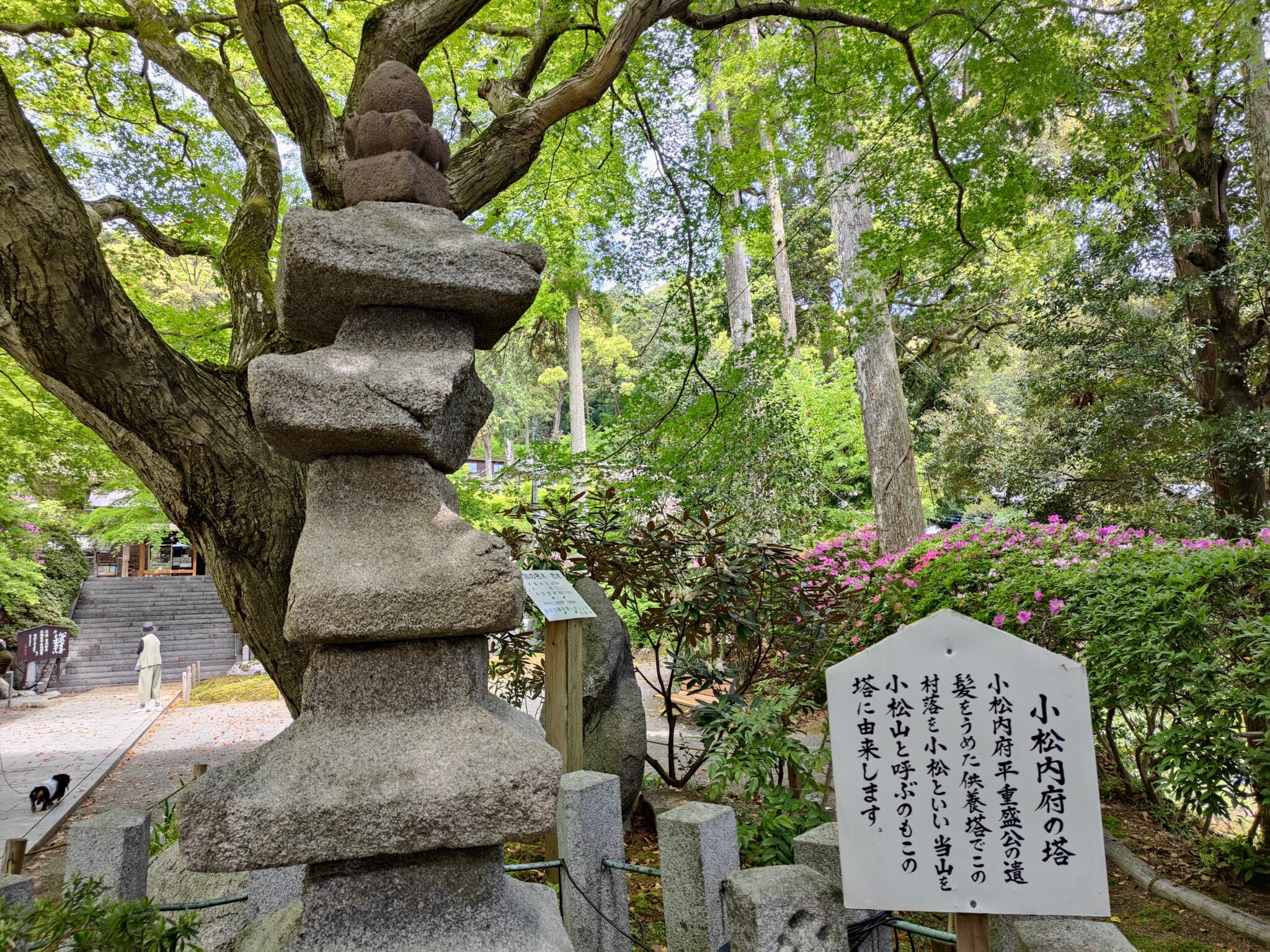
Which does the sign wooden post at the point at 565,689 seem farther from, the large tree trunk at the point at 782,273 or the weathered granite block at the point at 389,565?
the large tree trunk at the point at 782,273

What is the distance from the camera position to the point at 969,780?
175cm

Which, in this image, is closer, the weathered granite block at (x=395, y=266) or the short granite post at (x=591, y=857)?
the weathered granite block at (x=395, y=266)

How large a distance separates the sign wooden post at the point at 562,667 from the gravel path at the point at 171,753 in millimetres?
3461

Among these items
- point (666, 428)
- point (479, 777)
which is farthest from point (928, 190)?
point (479, 777)

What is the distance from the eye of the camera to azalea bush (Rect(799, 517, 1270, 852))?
361 centimetres

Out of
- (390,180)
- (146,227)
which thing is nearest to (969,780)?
(390,180)

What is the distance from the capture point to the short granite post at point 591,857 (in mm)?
Result: 2643

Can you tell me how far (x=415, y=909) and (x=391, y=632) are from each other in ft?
2.39

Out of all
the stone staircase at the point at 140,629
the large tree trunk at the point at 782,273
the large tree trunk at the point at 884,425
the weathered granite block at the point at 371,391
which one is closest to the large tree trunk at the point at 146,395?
the weathered granite block at the point at 371,391

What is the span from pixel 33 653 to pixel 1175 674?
1899cm

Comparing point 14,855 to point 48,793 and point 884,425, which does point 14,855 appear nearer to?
point 48,793

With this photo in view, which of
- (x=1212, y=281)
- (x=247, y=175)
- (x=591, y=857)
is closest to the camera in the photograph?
(x=591, y=857)

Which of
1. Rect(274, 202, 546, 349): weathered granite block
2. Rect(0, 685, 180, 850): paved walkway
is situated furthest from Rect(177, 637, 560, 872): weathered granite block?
Rect(0, 685, 180, 850): paved walkway

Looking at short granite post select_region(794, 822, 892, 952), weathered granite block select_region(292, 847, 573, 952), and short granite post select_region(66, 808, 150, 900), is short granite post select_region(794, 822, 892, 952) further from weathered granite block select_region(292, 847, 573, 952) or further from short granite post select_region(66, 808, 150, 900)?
short granite post select_region(66, 808, 150, 900)
